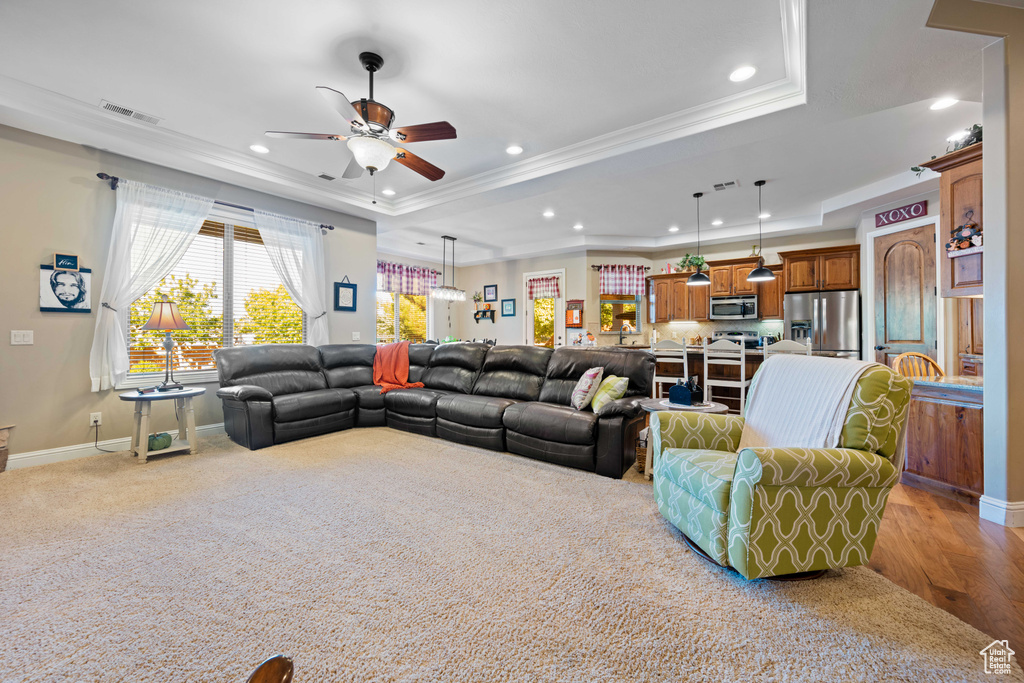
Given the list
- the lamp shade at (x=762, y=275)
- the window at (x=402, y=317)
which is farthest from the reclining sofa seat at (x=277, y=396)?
the lamp shade at (x=762, y=275)

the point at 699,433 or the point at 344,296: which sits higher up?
the point at 344,296

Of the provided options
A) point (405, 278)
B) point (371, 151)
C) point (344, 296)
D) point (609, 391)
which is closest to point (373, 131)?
point (371, 151)

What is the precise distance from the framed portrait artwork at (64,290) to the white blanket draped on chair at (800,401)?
17.3 feet

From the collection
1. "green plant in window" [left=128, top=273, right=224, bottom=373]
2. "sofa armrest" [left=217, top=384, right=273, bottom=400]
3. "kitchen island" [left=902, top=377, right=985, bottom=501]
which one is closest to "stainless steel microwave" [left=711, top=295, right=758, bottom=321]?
"kitchen island" [left=902, top=377, right=985, bottom=501]

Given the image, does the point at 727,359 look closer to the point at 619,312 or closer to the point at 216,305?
the point at 619,312

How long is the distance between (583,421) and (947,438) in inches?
94.6

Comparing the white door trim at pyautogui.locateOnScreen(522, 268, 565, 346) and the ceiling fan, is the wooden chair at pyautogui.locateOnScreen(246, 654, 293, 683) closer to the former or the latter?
the ceiling fan

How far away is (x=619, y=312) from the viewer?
8.25 meters

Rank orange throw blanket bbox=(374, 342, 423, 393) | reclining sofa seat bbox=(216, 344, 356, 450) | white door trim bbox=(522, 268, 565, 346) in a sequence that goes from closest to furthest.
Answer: reclining sofa seat bbox=(216, 344, 356, 450) → orange throw blanket bbox=(374, 342, 423, 393) → white door trim bbox=(522, 268, 565, 346)

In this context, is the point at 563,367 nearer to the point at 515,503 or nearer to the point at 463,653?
the point at 515,503

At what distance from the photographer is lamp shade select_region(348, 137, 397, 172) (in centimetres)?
288

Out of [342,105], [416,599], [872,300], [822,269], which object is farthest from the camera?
[822,269]

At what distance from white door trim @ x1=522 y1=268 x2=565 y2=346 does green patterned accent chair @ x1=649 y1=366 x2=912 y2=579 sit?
6.41 m

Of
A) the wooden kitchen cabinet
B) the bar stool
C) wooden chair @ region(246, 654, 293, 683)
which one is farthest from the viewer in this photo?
the wooden kitchen cabinet
